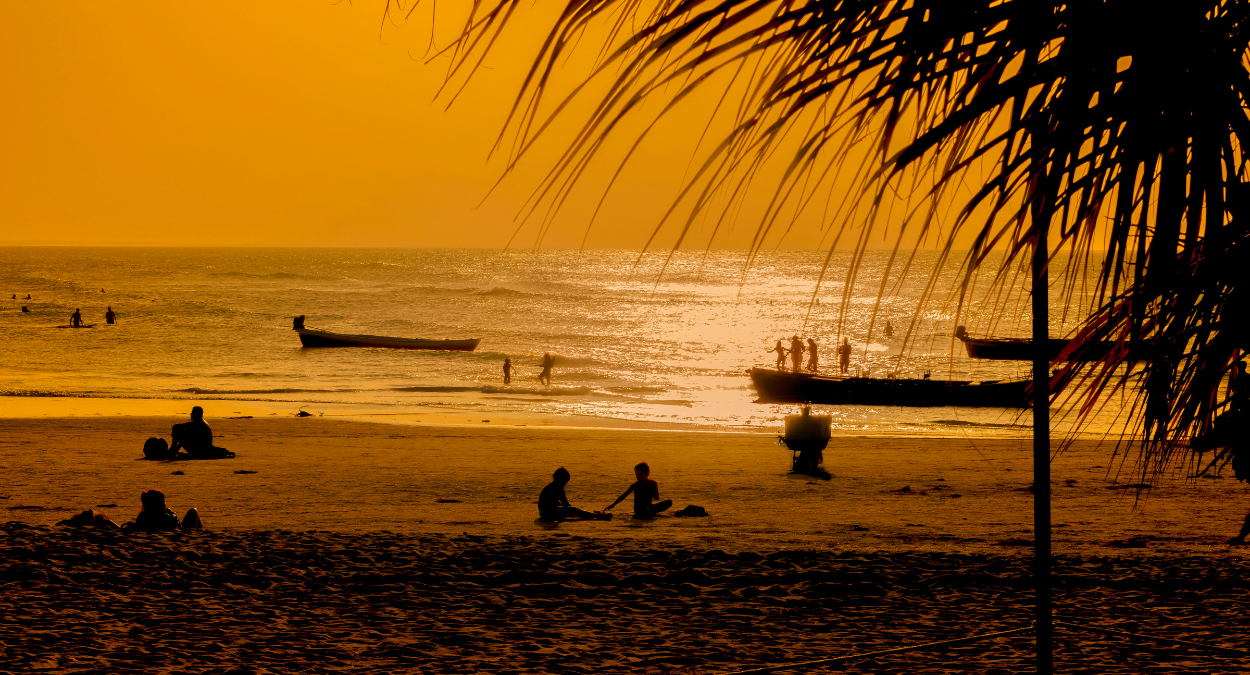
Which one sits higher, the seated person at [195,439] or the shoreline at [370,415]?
the seated person at [195,439]

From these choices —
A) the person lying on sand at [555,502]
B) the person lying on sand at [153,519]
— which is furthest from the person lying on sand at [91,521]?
the person lying on sand at [555,502]

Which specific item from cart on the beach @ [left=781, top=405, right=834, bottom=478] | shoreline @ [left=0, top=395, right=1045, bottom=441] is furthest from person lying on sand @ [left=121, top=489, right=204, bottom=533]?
shoreline @ [left=0, top=395, right=1045, bottom=441]

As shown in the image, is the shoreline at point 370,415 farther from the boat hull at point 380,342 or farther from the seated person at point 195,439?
the boat hull at point 380,342

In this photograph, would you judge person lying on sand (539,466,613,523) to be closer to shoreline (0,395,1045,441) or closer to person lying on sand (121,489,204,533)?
person lying on sand (121,489,204,533)

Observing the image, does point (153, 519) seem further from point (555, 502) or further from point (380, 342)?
point (380, 342)

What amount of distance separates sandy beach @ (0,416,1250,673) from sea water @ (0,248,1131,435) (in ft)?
5.52

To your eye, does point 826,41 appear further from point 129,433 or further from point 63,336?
point 63,336

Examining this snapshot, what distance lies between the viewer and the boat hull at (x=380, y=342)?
45.9 meters

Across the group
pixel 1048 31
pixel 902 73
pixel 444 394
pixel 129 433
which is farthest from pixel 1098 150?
pixel 444 394

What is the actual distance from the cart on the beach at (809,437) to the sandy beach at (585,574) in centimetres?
75

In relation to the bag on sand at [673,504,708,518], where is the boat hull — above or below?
above

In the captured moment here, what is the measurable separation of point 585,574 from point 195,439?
8852 mm

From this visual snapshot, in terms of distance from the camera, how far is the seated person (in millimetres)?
13789

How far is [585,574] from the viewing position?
7.26m
